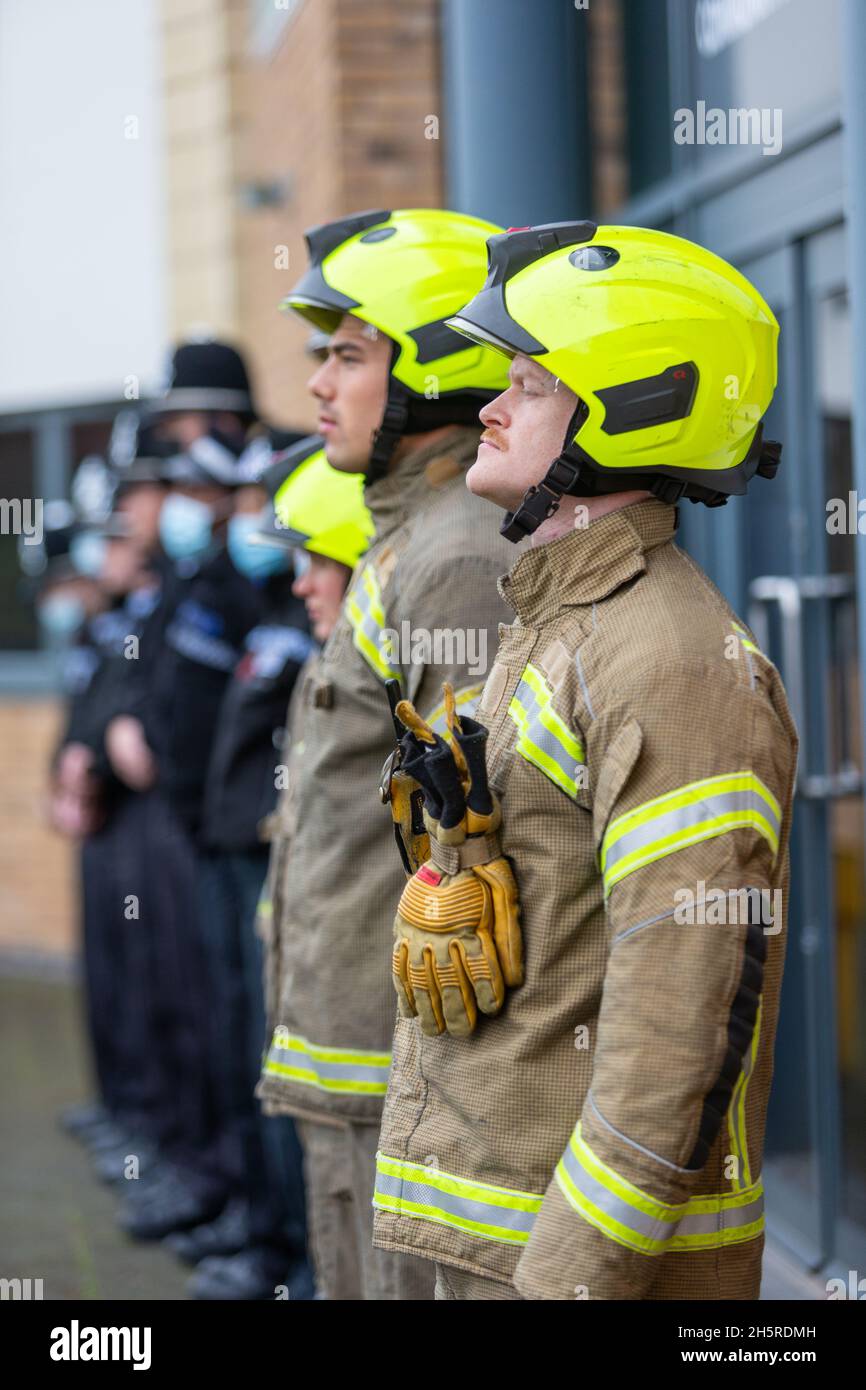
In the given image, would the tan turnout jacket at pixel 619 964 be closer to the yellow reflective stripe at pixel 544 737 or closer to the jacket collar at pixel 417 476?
the yellow reflective stripe at pixel 544 737

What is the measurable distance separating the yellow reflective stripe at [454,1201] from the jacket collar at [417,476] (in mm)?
1264

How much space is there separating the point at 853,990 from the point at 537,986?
3045 mm

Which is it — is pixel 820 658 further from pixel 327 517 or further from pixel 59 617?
pixel 59 617

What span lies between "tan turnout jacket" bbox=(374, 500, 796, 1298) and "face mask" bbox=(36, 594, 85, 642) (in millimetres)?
7751

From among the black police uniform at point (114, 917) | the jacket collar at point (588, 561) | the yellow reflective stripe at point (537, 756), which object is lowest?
the black police uniform at point (114, 917)

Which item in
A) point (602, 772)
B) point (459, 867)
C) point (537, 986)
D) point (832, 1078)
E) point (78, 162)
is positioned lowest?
point (832, 1078)

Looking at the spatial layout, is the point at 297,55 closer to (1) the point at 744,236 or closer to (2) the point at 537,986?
(1) the point at 744,236

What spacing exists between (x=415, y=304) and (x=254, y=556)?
5.61ft

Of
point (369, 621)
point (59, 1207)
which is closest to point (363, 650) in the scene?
point (369, 621)

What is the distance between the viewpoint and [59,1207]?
6.26 m

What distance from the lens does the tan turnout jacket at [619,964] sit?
82.9 inches

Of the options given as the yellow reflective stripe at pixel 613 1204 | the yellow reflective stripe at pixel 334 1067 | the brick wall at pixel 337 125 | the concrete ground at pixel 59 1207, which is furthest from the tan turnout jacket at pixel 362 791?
the brick wall at pixel 337 125
